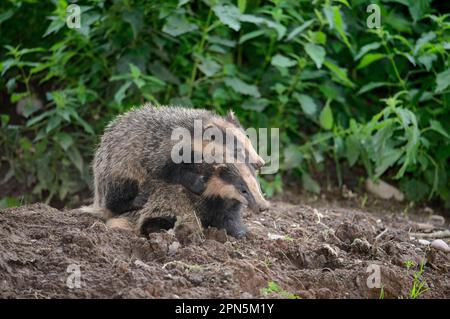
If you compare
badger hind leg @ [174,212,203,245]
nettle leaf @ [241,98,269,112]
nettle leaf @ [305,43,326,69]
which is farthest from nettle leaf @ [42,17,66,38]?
badger hind leg @ [174,212,203,245]

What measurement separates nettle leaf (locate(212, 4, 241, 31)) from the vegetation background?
1 cm

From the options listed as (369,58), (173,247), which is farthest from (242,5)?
(173,247)

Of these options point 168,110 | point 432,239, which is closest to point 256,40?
point 168,110

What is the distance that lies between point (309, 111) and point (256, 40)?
133 cm

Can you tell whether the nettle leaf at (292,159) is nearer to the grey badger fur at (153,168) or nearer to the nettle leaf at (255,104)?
the nettle leaf at (255,104)

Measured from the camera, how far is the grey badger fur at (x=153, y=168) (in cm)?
572

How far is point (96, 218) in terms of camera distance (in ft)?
20.5

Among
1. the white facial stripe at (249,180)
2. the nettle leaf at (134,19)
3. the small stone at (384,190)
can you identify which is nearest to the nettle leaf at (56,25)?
the nettle leaf at (134,19)

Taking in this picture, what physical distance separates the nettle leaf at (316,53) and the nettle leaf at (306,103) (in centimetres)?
63

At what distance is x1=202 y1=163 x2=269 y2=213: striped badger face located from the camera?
17.9 feet

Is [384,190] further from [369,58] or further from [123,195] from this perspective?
[123,195]

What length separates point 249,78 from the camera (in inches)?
354
